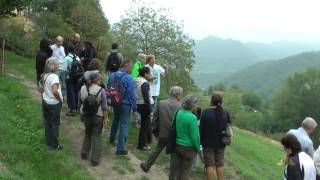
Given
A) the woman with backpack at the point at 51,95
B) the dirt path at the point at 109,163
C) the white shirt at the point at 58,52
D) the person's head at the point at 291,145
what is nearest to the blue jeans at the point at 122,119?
the dirt path at the point at 109,163

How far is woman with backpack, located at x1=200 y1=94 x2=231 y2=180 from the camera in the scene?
10648 millimetres

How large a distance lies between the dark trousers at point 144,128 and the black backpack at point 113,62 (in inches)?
44.9

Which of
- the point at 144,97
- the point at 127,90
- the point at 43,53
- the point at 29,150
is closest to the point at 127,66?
the point at 127,90

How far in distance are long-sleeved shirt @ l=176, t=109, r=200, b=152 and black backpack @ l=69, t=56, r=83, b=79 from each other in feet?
15.5

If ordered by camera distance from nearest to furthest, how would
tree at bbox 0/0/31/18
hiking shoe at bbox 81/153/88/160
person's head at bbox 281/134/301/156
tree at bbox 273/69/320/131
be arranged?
person's head at bbox 281/134/301/156, hiking shoe at bbox 81/153/88/160, tree at bbox 0/0/31/18, tree at bbox 273/69/320/131

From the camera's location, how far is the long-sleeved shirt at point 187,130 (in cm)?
1006

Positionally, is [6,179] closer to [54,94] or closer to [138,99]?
[54,94]

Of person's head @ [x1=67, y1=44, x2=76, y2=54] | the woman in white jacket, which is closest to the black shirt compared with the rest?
the woman in white jacket

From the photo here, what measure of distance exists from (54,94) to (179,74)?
1806 centimetres

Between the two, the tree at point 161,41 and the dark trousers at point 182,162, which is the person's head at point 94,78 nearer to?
the dark trousers at point 182,162

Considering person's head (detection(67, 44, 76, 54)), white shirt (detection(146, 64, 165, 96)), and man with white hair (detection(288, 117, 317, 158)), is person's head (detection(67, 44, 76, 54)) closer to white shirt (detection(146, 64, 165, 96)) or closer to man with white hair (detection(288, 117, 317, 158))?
white shirt (detection(146, 64, 165, 96))

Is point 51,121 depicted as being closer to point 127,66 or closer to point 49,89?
point 49,89

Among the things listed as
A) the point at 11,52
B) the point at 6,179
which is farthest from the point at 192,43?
the point at 6,179

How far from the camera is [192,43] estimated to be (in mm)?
29156
